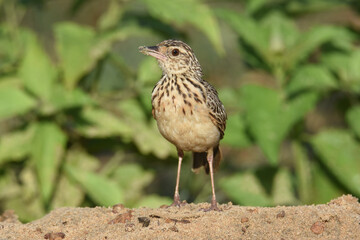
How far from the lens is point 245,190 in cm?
779

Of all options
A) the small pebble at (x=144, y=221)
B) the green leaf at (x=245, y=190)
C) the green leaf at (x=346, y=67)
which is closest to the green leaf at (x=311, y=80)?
the green leaf at (x=346, y=67)

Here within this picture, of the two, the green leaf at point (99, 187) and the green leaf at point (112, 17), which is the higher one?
the green leaf at point (112, 17)

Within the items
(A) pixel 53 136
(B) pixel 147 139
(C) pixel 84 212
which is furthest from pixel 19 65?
(C) pixel 84 212

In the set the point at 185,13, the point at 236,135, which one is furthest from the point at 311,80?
the point at 185,13

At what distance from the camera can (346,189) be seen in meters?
7.84

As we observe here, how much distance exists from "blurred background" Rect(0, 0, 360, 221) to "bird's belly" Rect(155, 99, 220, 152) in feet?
5.44

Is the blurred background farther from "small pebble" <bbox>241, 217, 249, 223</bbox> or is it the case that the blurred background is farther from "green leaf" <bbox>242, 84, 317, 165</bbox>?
"small pebble" <bbox>241, 217, 249, 223</bbox>

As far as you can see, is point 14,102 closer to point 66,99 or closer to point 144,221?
point 66,99

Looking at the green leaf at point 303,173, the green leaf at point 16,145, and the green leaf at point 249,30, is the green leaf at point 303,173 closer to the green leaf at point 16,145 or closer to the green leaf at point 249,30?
the green leaf at point 249,30

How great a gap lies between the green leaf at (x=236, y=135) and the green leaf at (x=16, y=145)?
1991 millimetres

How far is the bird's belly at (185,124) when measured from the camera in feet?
17.9

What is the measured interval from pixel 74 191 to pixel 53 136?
64 cm

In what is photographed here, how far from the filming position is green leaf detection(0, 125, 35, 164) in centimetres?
Answer: 760

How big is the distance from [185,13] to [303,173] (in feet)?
6.90
